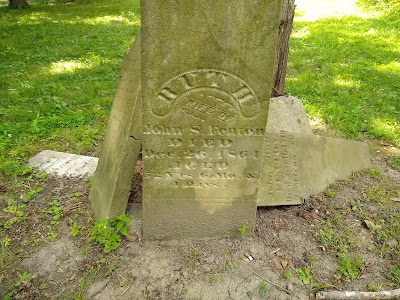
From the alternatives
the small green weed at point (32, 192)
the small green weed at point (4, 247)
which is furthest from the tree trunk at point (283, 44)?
the small green weed at point (4, 247)

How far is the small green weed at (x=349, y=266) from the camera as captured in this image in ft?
8.91

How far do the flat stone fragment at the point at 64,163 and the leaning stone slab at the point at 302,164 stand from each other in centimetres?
182

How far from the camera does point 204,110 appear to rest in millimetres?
2457

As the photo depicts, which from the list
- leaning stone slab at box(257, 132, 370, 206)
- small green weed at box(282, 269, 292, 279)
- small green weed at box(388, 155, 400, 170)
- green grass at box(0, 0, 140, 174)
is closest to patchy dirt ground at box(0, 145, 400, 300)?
small green weed at box(282, 269, 292, 279)

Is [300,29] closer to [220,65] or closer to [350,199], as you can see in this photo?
[350,199]

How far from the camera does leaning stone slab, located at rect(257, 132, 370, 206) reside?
3326mm

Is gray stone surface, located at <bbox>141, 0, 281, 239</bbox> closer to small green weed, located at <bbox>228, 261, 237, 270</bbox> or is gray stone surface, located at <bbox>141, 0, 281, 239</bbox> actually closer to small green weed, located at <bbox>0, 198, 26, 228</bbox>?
small green weed, located at <bbox>228, 261, 237, 270</bbox>

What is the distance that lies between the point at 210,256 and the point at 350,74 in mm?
4988

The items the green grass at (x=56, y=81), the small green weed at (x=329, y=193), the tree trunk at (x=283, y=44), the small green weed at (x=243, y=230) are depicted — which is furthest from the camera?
the green grass at (x=56, y=81)

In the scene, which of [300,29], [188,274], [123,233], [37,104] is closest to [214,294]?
[188,274]

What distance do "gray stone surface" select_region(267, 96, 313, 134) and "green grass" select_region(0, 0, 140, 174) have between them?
2.14 metres

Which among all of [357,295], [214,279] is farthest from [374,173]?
[214,279]

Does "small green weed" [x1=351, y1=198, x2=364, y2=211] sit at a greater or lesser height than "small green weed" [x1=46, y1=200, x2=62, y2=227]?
lesser

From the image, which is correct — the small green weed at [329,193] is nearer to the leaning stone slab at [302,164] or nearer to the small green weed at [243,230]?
the leaning stone slab at [302,164]
